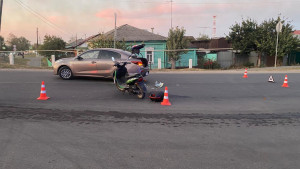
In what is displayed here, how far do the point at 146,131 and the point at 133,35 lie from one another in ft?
89.5

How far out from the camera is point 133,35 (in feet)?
102

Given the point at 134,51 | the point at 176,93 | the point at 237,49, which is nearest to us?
the point at 176,93

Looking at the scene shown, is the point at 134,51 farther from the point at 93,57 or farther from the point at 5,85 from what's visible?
the point at 5,85

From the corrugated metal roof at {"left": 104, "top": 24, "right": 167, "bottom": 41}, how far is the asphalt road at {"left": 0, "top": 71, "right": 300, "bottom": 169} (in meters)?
21.6

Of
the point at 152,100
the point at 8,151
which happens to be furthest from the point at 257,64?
the point at 8,151

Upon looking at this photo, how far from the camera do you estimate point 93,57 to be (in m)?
11.1

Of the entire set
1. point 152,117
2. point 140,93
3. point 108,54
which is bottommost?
point 152,117

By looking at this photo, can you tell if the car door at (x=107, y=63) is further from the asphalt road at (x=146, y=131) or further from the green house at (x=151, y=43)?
the green house at (x=151, y=43)

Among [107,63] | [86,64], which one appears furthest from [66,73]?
[107,63]

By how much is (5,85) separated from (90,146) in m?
7.71

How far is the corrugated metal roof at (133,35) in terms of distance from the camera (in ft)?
96.3

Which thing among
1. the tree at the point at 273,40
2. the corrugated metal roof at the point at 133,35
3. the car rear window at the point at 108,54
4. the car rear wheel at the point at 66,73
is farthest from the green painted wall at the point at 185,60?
the car rear wheel at the point at 66,73

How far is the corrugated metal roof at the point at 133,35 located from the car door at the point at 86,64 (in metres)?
17.0

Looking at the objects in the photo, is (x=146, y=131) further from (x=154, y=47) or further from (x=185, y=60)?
(x=185, y=60)
